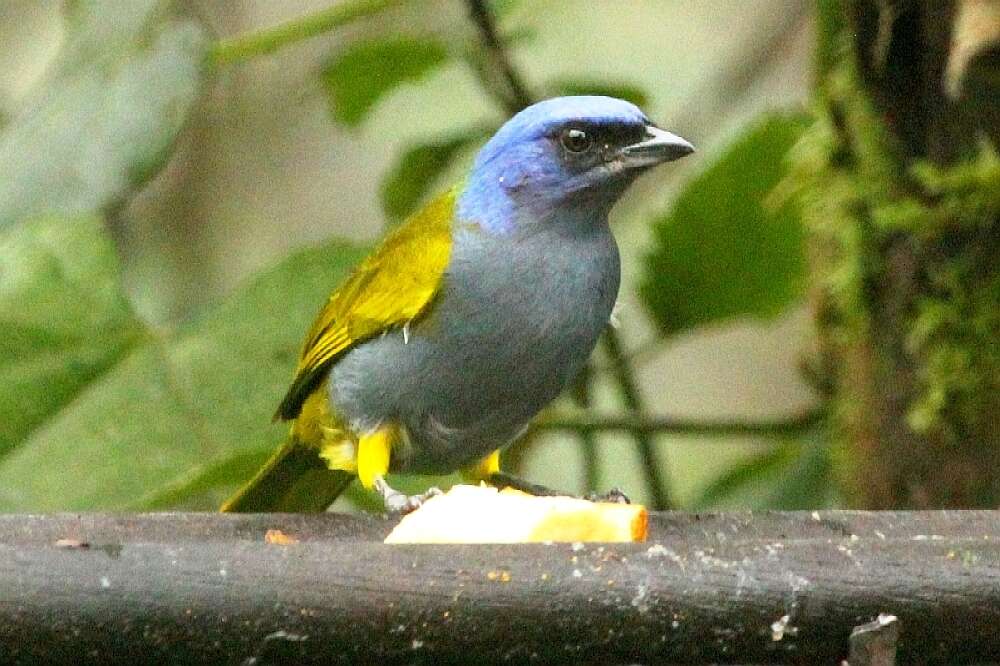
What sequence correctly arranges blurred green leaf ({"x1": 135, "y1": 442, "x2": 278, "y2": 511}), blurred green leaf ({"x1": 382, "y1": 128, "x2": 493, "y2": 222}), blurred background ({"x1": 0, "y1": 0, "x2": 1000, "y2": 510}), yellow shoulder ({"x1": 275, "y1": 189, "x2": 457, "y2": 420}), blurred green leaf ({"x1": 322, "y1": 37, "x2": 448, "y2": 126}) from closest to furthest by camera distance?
blurred green leaf ({"x1": 135, "y1": 442, "x2": 278, "y2": 511}), yellow shoulder ({"x1": 275, "y1": 189, "x2": 457, "y2": 420}), blurred background ({"x1": 0, "y1": 0, "x2": 1000, "y2": 510}), blurred green leaf ({"x1": 382, "y1": 128, "x2": 493, "y2": 222}), blurred green leaf ({"x1": 322, "y1": 37, "x2": 448, "y2": 126})

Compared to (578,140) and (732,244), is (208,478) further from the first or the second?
(732,244)

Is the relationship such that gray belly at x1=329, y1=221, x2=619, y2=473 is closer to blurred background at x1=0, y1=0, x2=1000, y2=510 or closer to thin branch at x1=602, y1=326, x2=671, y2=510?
blurred background at x1=0, y1=0, x2=1000, y2=510

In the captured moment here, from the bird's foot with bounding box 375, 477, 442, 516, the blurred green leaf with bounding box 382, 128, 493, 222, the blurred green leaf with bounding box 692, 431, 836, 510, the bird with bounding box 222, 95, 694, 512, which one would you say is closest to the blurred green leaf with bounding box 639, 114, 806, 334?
the blurred green leaf with bounding box 692, 431, 836, 510

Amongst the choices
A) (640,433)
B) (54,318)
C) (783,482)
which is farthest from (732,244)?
(54,318)

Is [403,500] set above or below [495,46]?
below

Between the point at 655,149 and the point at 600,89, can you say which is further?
the point at 600,89

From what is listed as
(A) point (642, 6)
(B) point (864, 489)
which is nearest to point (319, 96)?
(A) point (642, 6)

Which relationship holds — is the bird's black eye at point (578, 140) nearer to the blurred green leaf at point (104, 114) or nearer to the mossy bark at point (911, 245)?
the mossy bark at point (911, 245)
